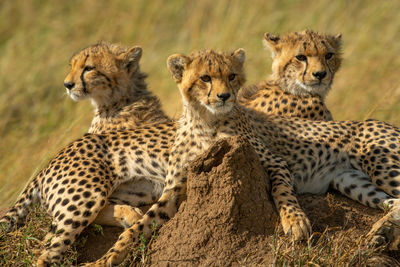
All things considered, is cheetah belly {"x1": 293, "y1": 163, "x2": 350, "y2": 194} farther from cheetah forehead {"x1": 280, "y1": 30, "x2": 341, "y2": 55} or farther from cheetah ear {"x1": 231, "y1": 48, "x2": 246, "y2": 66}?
cheetah forehead {"x1": 280, "y1": 30, "x2": 341, "y2": 55}

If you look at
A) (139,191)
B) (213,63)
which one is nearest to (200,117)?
(213,63)

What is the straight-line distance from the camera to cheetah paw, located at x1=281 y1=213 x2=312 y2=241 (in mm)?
3164

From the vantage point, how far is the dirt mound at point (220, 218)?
10.4 ft

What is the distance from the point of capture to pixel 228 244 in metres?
3.17

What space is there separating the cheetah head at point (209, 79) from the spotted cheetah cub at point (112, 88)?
1383 mm

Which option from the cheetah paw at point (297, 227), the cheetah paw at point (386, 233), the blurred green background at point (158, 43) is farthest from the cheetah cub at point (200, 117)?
the blurred green background at point (158, 43)

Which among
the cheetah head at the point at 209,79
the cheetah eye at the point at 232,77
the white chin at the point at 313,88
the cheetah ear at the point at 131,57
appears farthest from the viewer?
the cheetah ear at the point at 131,57

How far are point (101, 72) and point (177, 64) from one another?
151cm

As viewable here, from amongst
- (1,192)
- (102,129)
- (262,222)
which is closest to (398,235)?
(262,222)

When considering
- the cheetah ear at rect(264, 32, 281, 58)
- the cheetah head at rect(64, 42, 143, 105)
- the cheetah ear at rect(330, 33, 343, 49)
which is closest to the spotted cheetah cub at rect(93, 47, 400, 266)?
the cheetah ear at rect(264, 32, 281, 58)

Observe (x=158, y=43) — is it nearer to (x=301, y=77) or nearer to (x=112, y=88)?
(x=112, y=88)

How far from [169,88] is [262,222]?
A: 4017mm

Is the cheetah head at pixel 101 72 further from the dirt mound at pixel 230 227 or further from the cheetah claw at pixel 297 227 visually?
the cheetah claw at pixel 297 227

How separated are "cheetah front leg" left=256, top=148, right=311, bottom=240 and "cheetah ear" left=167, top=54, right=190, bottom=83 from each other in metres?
0.69
